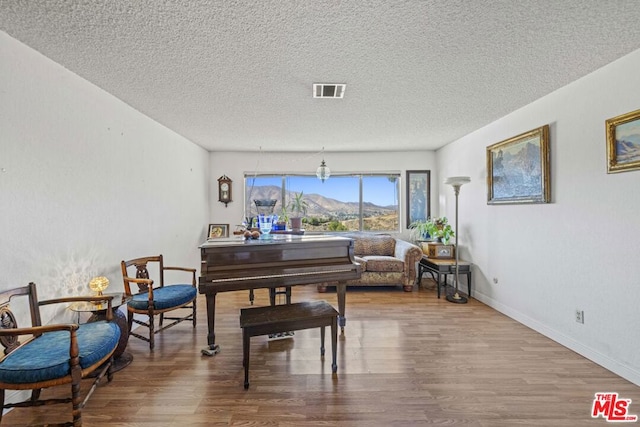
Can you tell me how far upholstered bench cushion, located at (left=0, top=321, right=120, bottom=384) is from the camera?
1.59 meters

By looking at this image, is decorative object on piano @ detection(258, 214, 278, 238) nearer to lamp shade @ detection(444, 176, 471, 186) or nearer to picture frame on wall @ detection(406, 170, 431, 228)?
lamp shade @ detection(444, 176, 471, 186)

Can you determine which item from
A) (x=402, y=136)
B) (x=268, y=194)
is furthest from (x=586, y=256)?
(x=268, y=194)

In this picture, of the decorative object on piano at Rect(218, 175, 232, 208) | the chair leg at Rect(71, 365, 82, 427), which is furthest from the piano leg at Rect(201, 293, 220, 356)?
the decorative object on piano at Rect(218, 175, 232, 208)

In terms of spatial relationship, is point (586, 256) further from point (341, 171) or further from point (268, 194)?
point (268, 194)

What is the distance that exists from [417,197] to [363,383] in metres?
4.27

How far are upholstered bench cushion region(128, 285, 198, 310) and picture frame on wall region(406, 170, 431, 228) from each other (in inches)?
167

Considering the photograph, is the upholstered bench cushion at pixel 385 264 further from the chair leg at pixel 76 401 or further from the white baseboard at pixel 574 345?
the chair leg at pixel 76 401

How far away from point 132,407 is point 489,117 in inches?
183

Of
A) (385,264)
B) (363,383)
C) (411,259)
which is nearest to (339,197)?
(385,264)

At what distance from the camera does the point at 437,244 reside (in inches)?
Answer: 192

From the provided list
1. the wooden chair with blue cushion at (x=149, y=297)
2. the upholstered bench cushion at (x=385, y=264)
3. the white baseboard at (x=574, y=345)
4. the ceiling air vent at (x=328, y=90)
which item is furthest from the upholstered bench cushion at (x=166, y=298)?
the white baseboard at (x=574, y=345)

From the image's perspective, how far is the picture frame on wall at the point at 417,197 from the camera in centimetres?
583

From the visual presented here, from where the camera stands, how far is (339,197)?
598 cm

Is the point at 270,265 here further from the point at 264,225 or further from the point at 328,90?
the point at 328,90
